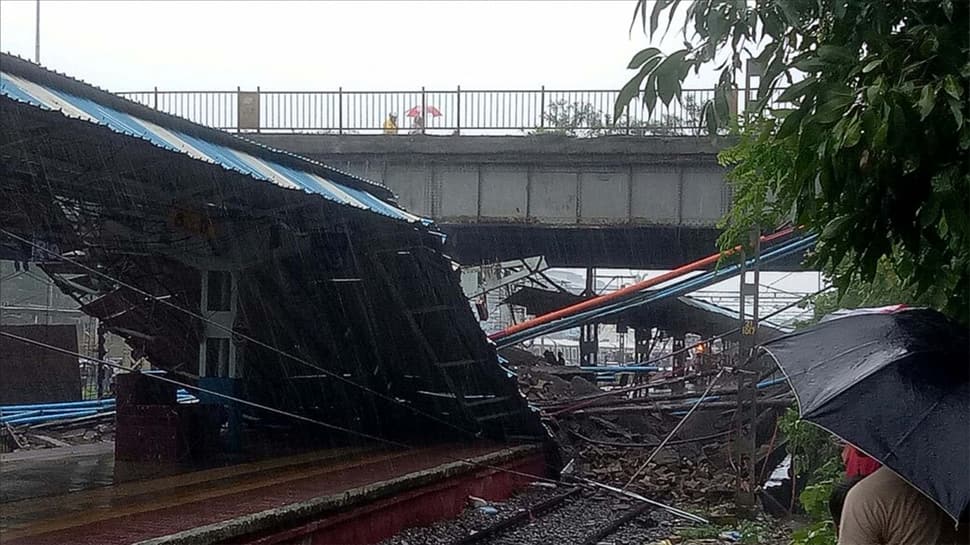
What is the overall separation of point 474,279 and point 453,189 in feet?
9.61

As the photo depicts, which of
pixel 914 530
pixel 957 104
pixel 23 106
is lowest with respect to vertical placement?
pixel 914 530

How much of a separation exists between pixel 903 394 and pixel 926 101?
3.05ft

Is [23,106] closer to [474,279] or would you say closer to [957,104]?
[957,104]

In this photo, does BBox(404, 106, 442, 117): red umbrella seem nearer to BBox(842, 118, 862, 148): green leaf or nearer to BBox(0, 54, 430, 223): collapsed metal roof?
BBox(0, 54, 430, 223): collapsed metal roof

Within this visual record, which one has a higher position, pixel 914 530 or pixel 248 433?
pixel 914 530

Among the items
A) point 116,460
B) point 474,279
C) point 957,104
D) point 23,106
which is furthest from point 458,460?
point 957,104

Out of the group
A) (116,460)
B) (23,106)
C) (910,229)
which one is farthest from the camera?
(116,460)

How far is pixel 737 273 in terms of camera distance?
14.7m

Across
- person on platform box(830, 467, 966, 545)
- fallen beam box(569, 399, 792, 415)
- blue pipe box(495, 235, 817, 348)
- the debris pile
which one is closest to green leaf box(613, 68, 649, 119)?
person on platform box(830, 467, 966, 545)

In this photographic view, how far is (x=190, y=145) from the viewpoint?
10562mm

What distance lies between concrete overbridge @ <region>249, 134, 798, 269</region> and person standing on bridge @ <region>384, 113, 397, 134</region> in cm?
22

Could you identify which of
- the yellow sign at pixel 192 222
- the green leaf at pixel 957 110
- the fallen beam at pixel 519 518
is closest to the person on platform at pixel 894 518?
the green leaf at pixel 957 110

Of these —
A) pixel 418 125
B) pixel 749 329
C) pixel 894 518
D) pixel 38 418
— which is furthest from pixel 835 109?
pixel 418 125

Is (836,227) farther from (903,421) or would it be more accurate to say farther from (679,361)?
(679,361)
